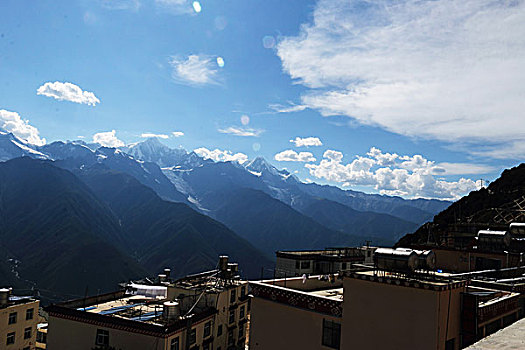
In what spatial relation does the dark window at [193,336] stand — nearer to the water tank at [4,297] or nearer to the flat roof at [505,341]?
the water tank at [4,297]

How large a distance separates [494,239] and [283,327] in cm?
1690

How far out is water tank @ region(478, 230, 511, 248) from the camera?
91.2 ft

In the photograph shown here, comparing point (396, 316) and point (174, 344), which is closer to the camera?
point (396, 316)

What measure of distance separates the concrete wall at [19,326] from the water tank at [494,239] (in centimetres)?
5837

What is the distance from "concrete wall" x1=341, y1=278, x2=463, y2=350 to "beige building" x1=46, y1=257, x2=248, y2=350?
2258cm

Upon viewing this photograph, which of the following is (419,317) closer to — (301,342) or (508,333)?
(301,342)

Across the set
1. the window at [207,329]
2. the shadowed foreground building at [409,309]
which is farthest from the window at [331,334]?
the window at [207,329]

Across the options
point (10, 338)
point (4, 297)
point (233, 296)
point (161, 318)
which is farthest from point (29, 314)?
point (233, 296)

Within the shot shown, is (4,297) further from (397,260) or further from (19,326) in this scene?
(397,260)

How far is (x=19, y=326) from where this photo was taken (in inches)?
2156

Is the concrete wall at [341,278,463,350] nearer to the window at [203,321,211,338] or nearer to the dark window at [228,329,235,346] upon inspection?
the window at [203,321,211,338]

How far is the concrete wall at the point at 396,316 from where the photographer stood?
50.4 feet

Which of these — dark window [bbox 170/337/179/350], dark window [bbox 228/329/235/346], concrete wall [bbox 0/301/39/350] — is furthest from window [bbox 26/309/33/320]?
dark window [bbox 170/337/179/350]

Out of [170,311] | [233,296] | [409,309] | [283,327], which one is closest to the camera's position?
[409,309]
